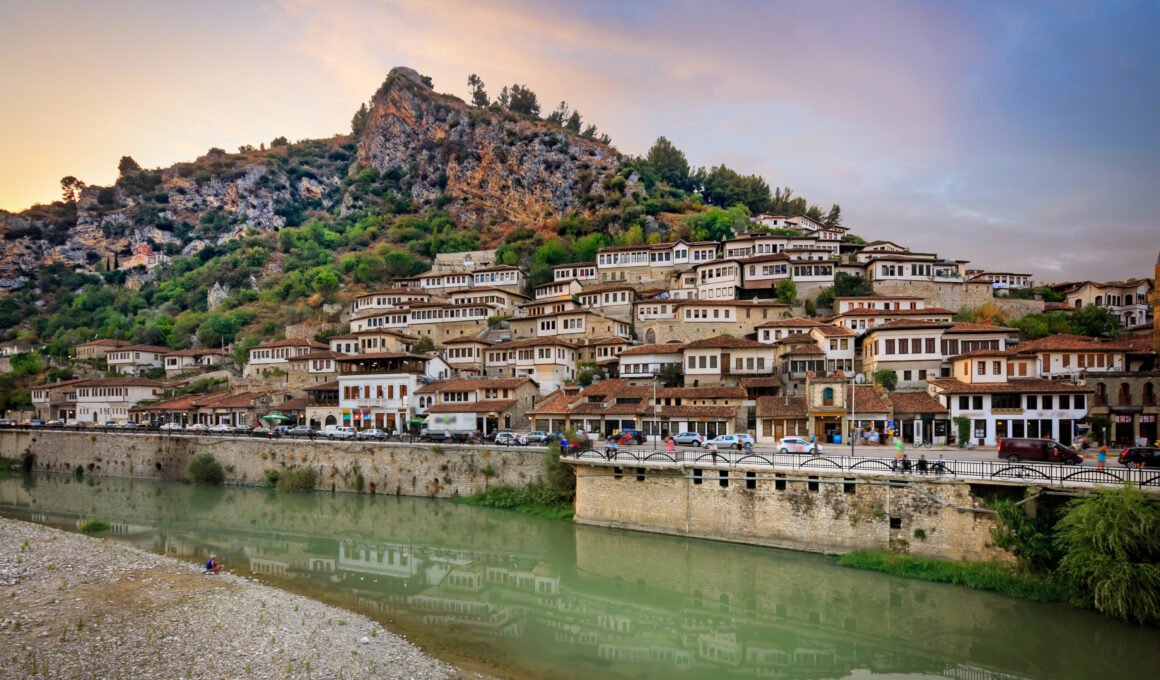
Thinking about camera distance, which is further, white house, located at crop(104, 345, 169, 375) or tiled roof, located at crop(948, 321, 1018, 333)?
white house, located at crop(104, 345, 169, 375)

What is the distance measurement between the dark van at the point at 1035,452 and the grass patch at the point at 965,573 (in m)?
6.15

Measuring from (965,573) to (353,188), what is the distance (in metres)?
144

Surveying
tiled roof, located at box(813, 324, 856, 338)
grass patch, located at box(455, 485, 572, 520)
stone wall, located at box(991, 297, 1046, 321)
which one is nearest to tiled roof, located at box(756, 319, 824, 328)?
tiled roof, located at box(813, 324, 856, 338)

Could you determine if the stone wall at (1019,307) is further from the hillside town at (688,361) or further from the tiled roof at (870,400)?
the tiled roof at (870,400)

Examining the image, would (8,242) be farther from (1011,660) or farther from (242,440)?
(1011,660)

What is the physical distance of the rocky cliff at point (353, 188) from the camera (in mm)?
117812

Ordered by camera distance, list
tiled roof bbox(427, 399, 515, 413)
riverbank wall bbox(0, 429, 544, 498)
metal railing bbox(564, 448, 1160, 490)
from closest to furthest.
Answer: metal railing bbox(564, 448, 1160, 490) → riverbank wall bbox(0, 429, 544, 498) → tiled roof bbox(427, 399, 515, 413)

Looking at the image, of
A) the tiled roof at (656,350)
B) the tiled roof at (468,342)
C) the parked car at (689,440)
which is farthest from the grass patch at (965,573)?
the tiled roof at (468,342)

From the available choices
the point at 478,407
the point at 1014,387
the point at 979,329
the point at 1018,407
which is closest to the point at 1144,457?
the point at 1018,407

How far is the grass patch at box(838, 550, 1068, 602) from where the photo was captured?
18969mm

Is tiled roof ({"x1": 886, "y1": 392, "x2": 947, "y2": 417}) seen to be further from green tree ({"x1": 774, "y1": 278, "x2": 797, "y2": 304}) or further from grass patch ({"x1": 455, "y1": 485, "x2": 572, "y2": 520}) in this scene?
green tree ({"x1": 774, "y1": 278, "x2": 797, "y2": 304})

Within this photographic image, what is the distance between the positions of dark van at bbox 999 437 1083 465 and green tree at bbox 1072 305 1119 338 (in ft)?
95.5

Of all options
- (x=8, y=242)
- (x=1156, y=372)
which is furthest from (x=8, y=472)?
(x=8, y=242)

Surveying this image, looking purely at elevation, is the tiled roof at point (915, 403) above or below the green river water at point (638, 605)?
above
